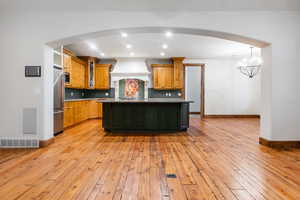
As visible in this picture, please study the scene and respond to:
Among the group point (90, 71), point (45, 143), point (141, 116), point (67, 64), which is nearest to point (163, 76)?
point (90, 71)

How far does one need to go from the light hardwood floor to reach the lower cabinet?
1965mm

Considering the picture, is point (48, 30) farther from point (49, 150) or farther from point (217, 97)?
point (217, 97)

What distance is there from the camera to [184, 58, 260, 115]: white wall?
891 centimetres

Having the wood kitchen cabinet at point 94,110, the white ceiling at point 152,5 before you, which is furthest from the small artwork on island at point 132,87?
the white ceiling at point 152,5

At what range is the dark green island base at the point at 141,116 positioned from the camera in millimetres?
5262

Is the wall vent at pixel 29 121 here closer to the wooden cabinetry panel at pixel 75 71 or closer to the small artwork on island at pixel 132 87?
the wooden cabinetry panel at pixel 75 71

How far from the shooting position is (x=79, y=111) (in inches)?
273

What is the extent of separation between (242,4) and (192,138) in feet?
10.0

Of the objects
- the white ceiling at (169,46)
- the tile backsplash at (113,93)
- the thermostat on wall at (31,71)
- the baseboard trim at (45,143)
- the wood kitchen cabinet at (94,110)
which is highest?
the white ceiling at (169,46)

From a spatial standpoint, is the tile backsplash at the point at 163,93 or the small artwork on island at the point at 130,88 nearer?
the tile backsplash at the point at 163,93

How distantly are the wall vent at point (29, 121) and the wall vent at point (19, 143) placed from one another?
0.50ft

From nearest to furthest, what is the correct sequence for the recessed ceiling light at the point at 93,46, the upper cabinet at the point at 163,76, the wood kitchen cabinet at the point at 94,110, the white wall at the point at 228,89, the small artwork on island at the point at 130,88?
the recessed ceiling light at the point at 93,46 → the wood kitchen cabinet at the point at 94,110 → the upper cabinet at the point at 163,76 → the white wall at the point at 228,89 → the small artwork on island at the point at 130,88

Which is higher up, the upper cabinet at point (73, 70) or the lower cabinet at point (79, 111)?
the upper cabinet at point (73, 70)

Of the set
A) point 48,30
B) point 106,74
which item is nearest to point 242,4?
point 48,30
